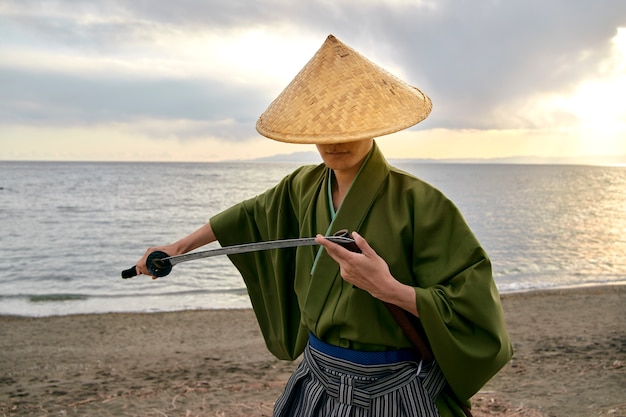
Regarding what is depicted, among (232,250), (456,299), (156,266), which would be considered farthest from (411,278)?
(156,266)

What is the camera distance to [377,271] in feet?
5.93

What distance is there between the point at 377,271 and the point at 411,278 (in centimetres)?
28

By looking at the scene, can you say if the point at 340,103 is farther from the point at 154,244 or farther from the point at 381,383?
the point at 154,244

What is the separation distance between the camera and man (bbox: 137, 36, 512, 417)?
6.32 ft

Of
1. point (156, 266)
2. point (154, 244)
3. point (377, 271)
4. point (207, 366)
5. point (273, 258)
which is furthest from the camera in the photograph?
point (154, 244)

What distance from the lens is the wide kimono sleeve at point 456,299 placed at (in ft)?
6.29

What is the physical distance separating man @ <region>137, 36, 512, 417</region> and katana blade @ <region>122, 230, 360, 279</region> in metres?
0.06

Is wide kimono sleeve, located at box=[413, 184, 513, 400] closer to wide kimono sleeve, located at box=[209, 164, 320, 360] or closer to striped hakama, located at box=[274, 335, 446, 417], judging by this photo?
striped hakama, located at box=[274, 335, 446, 417]

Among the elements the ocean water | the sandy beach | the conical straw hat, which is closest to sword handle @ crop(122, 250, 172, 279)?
the conical straw hat

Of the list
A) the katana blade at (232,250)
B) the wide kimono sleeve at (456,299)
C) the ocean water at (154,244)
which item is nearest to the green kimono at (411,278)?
the wide kimono sleeve at (456,299)

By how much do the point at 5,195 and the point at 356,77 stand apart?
4920 cm

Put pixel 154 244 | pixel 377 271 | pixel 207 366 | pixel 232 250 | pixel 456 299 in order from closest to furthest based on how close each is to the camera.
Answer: pixel 377 271, pixel 456 299, pixel 232 250, pixel 207 366, pixel 154 244

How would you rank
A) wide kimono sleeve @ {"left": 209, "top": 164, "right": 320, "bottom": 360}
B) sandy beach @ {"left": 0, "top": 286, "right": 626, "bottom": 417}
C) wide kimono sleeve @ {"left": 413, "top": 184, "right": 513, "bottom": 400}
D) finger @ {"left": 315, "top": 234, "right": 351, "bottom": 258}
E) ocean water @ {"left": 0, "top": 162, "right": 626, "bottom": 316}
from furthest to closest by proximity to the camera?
ocean water @ {"left": 0, "top": 162, "right": 626, "bottom": 316}
sandy beach @ {"left": 0, "top": 286, "right": 626, "bottom": 417}
wide kimono sleeve @ {"left": 209, "top": 164, "right": 320, "bottom": 360}
wide kimono sleeve @ {"left": 413, "top": 184, "right": 513, "bottom": 400}
finger @ {"left": 315, "top": 234, "right": 351, "bottom": 258}

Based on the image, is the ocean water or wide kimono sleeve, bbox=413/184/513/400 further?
the ocean water
